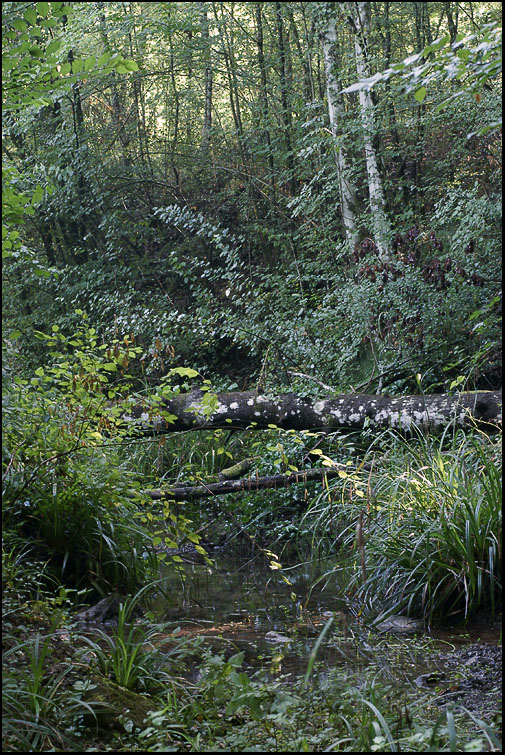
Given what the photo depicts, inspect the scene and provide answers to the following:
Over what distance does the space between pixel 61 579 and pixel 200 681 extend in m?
1.29

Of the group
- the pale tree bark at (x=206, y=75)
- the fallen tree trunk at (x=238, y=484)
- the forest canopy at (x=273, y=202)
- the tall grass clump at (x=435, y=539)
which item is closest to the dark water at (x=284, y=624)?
the tall grass clump at (x=435, y=539)

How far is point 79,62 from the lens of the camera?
10.3 ft

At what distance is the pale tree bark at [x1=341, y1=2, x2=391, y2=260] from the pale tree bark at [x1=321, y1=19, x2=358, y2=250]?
0.99ft

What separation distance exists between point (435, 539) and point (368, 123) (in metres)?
5.87

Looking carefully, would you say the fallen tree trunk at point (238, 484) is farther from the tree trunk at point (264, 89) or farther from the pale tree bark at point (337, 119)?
the tree trunk at point (264, 89)

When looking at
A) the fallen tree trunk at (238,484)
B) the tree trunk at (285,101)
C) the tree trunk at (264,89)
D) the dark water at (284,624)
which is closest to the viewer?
the dark water at (284,624)

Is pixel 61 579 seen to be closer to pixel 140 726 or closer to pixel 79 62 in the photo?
pixel 140 726

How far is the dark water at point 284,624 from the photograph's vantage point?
132 inches

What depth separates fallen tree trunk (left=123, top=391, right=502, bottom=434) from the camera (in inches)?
217

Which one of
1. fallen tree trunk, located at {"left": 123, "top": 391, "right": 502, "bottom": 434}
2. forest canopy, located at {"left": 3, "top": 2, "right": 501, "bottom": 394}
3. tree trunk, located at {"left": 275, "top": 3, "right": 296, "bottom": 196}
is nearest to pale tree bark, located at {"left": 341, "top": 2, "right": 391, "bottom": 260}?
forest canopy, located at {"left": 3, "top": 2, "right": 501, "bottom": 394}

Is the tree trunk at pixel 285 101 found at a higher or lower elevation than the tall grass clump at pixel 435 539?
higher

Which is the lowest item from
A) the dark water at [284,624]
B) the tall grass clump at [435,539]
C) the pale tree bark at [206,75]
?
the dark water at [284,624]

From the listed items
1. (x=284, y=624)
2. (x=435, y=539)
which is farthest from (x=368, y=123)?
(x=284, y=624)

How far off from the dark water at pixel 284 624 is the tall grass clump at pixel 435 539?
0.19m
